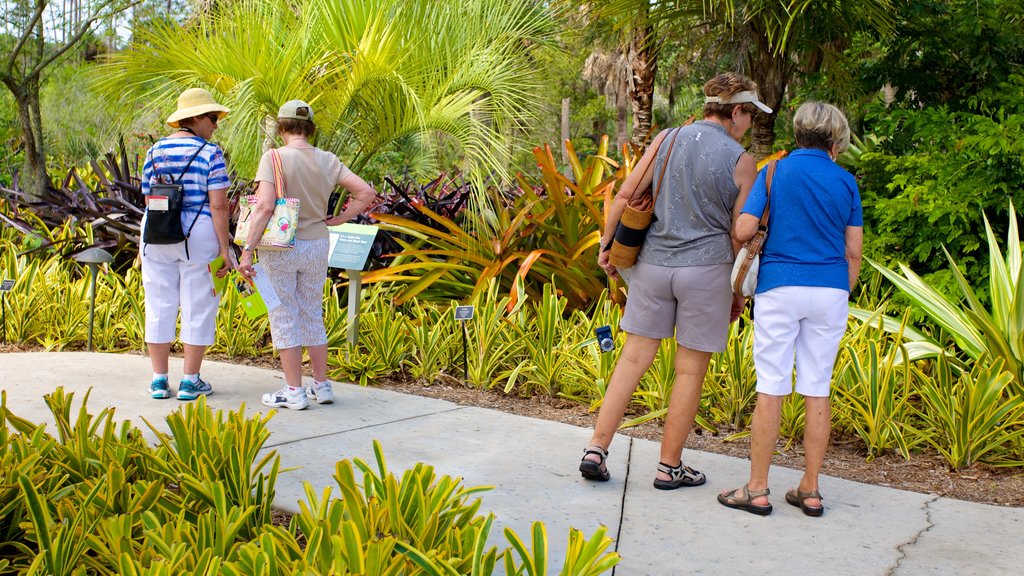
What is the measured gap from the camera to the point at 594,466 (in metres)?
4.04

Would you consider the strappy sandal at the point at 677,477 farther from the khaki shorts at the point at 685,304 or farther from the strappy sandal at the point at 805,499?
the khaki shorts at the point at 685,304

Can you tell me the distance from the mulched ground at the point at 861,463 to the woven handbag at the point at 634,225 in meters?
1.30

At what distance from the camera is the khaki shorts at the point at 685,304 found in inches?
153

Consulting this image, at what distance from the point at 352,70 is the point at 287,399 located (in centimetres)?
317

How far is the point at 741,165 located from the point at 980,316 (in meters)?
1.99

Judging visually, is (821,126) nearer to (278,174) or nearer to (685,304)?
(685,304)

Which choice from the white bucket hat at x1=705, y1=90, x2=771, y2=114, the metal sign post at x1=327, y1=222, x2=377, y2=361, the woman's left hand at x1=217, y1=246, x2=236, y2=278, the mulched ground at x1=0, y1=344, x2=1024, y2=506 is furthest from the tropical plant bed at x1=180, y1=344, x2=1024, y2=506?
the white bucket hat at x1=705, y1=90, x2=771, y2=114

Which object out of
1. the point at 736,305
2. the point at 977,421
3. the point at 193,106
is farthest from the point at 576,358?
the point at 193,106

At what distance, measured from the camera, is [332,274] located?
7969mm

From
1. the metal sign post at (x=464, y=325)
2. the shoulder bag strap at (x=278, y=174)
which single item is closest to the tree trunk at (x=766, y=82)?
the metal sign post at (x=464, y=325)

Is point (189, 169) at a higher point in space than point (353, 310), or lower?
higher

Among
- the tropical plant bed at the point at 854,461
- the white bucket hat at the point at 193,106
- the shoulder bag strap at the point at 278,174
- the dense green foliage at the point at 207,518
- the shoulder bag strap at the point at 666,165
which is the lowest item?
the tropical plant bed at the point at 854,461

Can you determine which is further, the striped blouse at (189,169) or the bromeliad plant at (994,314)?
the striped blouse at (189,169)

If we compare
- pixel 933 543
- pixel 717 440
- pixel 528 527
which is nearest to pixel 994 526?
pixel 933 543
